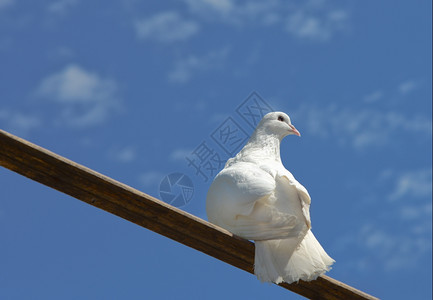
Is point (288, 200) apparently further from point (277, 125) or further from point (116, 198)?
point (116, 198)

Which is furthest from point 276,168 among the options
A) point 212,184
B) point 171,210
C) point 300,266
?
point 171,210

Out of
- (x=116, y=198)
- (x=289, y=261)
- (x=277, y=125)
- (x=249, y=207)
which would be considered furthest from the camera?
(x=277, y=125)

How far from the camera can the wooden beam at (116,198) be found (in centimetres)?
292

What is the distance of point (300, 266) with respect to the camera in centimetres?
361

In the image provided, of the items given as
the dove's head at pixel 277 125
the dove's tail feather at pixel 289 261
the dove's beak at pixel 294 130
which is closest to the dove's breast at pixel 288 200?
the dove's tail feather at pixel 289 261

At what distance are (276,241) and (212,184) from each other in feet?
2.19

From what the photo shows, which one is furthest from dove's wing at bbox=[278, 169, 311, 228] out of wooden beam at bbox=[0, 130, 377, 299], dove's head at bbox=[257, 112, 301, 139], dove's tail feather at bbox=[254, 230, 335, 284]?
dove's head at bbox=[257, 112, 301, 139]

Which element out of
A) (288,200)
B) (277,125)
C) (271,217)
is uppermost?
(277,125)

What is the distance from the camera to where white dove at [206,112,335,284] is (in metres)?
3.61

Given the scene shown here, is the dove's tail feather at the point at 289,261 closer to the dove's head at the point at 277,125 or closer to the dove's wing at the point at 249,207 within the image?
the dove's wing at the point at 249,207

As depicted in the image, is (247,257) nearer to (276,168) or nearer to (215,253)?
(215,253)

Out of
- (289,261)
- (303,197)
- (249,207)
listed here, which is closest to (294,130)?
(303,197)

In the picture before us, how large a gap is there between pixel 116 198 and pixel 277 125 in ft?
6.73

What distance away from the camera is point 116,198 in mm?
3086
